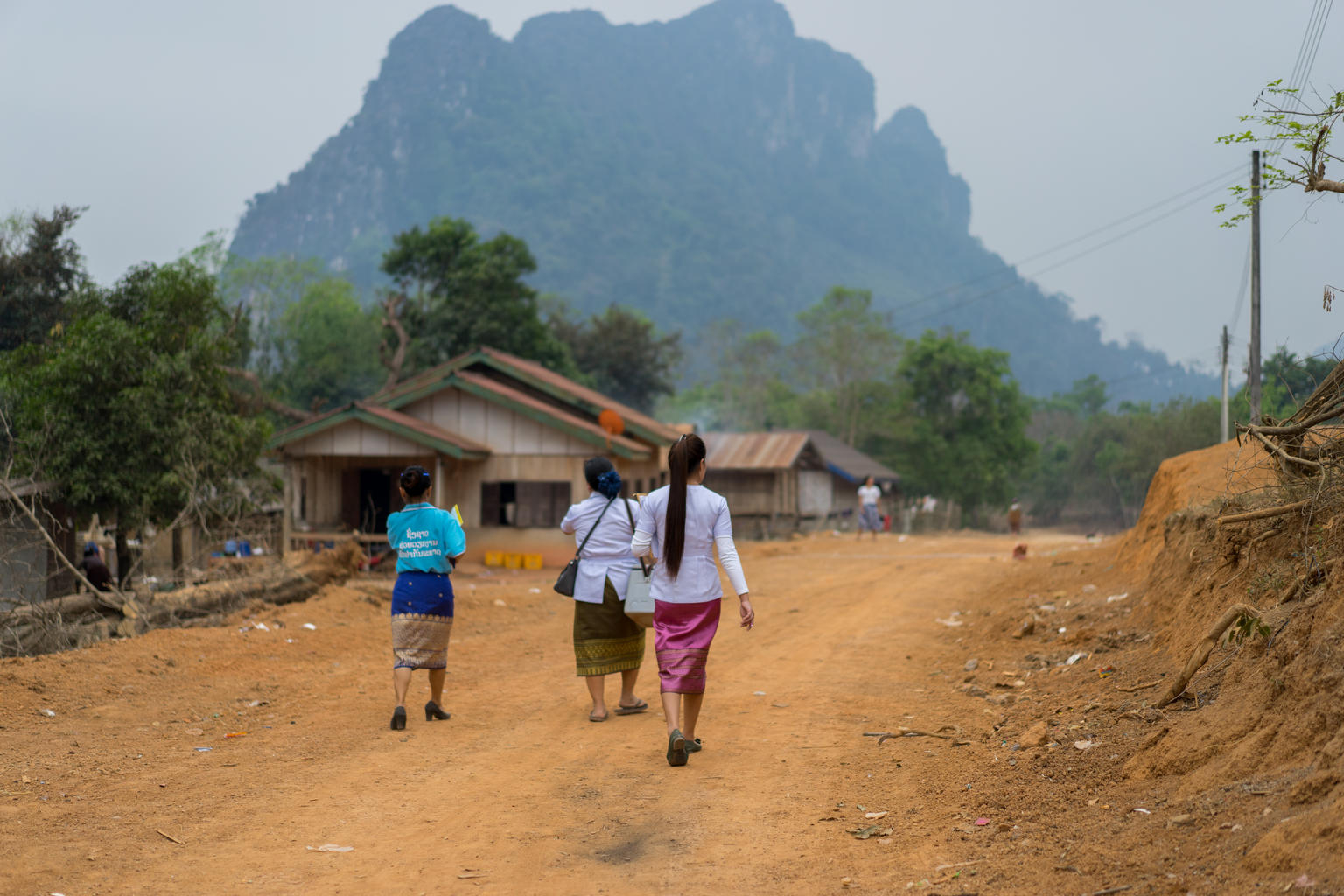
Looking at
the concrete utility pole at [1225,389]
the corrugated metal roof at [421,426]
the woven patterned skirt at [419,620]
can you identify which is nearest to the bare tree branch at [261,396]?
the corrugated metal roof at [421,426]

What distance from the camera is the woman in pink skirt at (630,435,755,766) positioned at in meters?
6.01

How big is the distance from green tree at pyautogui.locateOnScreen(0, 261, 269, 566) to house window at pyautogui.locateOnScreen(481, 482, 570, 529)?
744cm

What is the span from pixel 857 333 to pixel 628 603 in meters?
53.3

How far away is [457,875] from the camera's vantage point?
4.19 m

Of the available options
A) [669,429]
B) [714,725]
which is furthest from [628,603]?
[669,429]

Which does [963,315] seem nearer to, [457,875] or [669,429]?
[669,429]

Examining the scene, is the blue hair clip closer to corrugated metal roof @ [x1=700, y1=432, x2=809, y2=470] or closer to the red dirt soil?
the red dirt soil

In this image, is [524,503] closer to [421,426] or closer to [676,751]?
[421,426]

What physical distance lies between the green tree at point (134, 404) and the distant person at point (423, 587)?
23.4 feet

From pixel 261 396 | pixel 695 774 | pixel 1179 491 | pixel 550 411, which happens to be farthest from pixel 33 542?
pixel 1179 491

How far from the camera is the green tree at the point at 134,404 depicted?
41.8ft

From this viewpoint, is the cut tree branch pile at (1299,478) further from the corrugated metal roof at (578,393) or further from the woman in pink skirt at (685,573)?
the corrugated metal roof at (578,393)

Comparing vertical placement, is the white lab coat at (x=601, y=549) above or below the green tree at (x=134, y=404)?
below

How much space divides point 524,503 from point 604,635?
48.8ft
